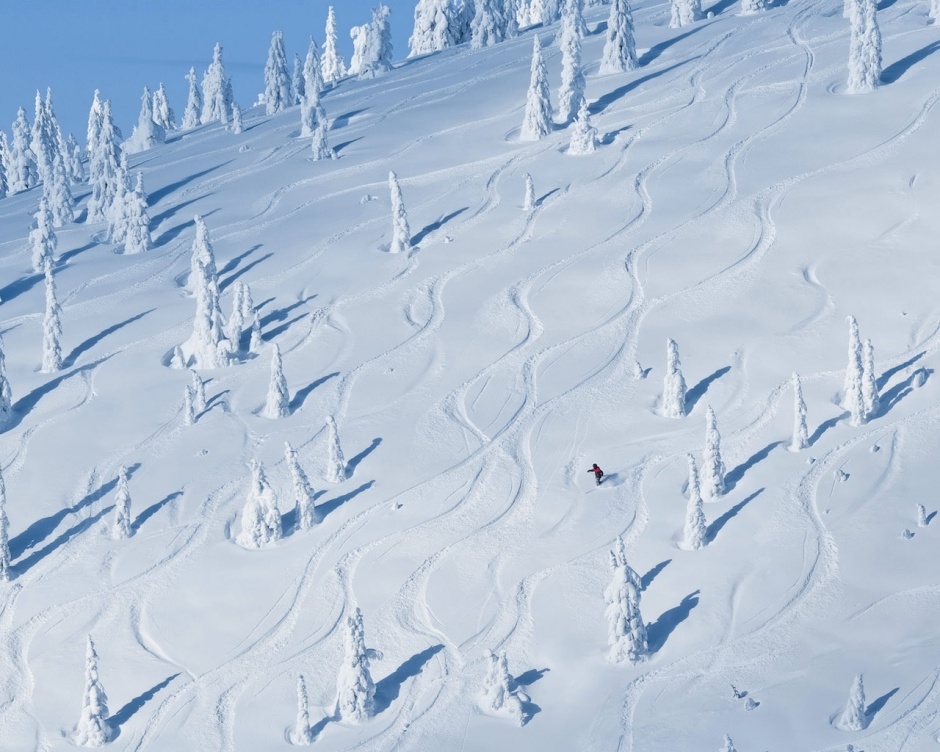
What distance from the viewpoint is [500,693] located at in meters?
30.2

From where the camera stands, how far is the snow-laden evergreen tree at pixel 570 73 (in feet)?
198

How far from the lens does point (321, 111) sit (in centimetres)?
7000

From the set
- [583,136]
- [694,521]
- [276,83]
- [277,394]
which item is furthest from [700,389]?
[276,83]

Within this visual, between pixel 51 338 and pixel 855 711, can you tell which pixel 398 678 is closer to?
Answer: pixel 855 711

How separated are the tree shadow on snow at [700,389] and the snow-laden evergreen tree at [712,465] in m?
3.38

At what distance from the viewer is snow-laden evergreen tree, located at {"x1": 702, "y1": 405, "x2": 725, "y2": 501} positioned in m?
34.7

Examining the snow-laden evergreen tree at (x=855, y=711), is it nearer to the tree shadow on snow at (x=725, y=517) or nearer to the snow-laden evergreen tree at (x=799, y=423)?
the tree shadow on snow at (x=725, y=517)

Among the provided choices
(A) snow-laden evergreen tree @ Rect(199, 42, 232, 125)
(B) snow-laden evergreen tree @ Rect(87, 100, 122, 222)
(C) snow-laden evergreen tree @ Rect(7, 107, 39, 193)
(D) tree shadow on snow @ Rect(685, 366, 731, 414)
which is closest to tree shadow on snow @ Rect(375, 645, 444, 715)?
(D) tree shadow on snow @ Rect(685, 366, 731, 414)

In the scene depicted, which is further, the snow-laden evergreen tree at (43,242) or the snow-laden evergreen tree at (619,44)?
the snow-laden evergreen tree at (619,44)

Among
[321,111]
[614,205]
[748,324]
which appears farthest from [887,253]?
[321,111]

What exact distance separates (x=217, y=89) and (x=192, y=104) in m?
11.1

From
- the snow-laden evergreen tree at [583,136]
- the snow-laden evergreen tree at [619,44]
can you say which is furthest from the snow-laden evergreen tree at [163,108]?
the snow-laden evergreen tree at [583,136]

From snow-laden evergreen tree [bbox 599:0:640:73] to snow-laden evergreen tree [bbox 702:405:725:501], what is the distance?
35.5m

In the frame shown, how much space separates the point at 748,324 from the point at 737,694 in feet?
49.0
